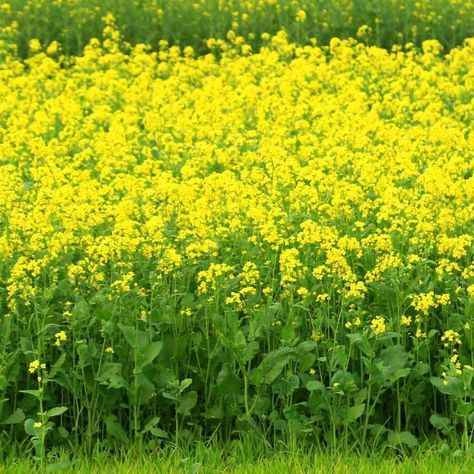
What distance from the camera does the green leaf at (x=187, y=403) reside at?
18.5 feet

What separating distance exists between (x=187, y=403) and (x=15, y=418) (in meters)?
0.79

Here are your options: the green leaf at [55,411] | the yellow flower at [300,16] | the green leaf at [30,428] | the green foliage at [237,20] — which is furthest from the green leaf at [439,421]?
the green foliage at [237,20]

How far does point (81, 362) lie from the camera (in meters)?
5.61

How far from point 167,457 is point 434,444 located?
1.19m

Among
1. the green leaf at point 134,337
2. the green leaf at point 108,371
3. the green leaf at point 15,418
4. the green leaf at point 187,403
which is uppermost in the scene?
the green leaf at point 134,337

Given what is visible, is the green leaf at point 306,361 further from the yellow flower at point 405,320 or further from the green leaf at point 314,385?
the yellow flower at point 405,320

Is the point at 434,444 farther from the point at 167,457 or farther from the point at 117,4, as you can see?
the point at 117,4

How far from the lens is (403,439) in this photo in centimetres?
551

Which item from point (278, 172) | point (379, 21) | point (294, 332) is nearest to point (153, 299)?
point (294, 332)

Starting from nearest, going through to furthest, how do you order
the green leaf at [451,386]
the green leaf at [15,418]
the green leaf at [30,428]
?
the green leaf at [30,428], the green leaf at [451,386], the green leaf at [15,418]

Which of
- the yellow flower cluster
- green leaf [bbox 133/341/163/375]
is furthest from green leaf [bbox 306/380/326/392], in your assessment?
green leaf [bbox 133/341/163/375]

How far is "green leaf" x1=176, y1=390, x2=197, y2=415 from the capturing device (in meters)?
5.64

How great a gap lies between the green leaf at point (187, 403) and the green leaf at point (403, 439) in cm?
91

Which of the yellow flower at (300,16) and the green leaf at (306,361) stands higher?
the yellow flower at (300,16)
